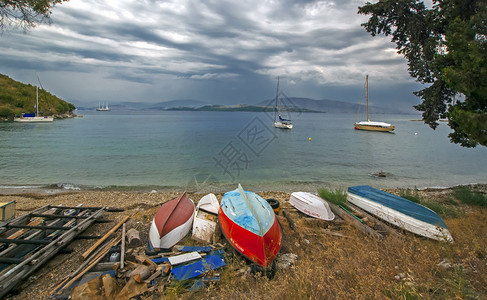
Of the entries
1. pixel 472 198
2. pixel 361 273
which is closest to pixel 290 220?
pixel 361 273

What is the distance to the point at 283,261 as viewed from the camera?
21.7 feet

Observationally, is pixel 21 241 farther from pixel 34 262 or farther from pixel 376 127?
pixel 376 127

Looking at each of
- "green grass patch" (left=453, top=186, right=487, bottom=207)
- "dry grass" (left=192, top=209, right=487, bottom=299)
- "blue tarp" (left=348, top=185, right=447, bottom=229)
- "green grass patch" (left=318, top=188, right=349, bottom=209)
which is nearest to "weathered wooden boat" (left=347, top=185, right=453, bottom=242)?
"blue tarp" (left=348, top=185, right=447, bottom=229)

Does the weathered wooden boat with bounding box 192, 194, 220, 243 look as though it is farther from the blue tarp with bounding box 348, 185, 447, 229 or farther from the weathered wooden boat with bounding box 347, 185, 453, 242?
the blue tarp with bounding box 348, 185, 447, 229

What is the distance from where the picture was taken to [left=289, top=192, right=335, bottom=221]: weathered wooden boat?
9.36 metres

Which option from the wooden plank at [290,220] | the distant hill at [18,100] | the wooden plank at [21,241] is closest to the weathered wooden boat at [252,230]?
the wooden plank at [290,220]

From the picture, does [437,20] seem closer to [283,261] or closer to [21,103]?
[283,261]

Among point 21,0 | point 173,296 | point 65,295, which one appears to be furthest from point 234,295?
point 21,0

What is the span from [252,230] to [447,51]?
34.1ft

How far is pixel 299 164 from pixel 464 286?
2349cm

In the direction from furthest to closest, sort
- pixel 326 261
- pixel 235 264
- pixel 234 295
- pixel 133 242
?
1. pixel 133 242
2. pixel 235 264
3. pixel 326 261
4. pixel 234 295

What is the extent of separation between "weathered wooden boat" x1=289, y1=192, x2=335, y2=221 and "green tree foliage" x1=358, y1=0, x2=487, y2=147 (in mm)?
5254

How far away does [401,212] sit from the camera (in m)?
8.46

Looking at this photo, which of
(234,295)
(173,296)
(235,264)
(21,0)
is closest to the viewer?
(234,295)
